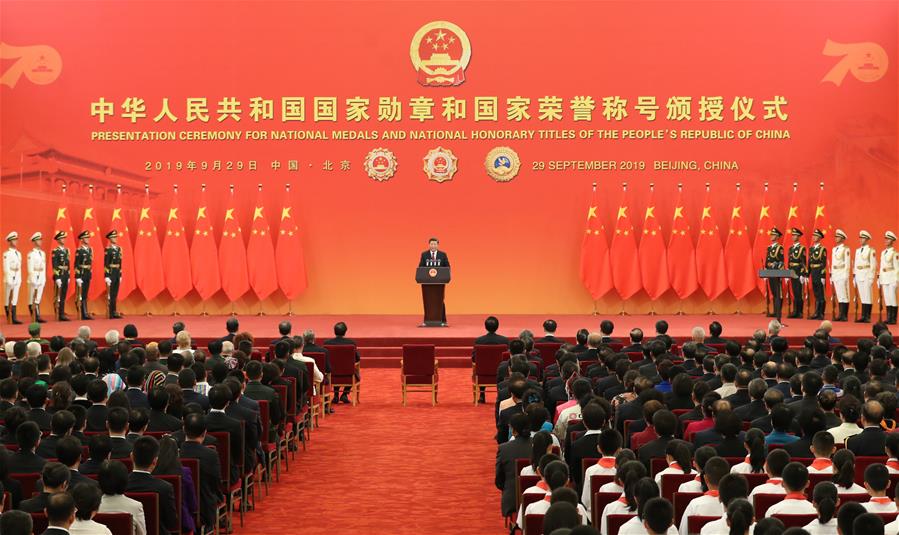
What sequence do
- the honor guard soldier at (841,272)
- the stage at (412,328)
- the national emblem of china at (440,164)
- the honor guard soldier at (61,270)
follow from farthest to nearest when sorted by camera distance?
the national emblem of china at (440,164) → the honor guard soldier at (61,270) → the honor guard soldier at (841,272) → the stage at (412,328)

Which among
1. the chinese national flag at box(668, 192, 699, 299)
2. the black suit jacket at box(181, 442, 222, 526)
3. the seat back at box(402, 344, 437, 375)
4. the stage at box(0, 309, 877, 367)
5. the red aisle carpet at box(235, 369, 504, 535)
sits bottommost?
the red aisle carpet at box(235, 369, 504, 535)

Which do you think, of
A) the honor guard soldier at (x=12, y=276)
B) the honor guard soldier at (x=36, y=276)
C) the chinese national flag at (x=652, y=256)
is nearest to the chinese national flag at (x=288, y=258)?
the honor guard soldier at (x=36, y=276)

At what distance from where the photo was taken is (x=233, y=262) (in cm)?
1789

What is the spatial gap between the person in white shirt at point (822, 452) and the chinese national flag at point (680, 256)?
12.4 metres

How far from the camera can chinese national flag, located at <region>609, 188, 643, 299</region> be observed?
58.6 feet

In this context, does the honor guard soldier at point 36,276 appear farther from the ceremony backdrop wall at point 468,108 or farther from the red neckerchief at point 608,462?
the red neckerchief at point 608,462

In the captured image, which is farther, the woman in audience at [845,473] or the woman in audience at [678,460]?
the woman in audience at [678,460]

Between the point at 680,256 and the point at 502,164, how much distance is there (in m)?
3.05

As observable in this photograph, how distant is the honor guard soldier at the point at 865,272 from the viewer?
654 inches

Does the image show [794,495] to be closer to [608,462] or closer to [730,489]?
[730,489]

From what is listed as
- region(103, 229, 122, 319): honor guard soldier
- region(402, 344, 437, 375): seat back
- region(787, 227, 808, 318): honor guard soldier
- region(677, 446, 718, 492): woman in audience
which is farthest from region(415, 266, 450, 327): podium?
region(677, 446, 718, 492): woman in audience

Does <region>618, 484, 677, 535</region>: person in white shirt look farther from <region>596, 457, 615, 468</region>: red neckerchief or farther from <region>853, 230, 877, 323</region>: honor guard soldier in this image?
<region>853, 230, 877, 323</region>: honor guard soldier

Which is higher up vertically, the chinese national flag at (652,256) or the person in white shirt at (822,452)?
the chinese national flag at (652,256)

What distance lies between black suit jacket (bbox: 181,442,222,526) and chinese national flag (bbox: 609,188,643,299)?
11.9 m
